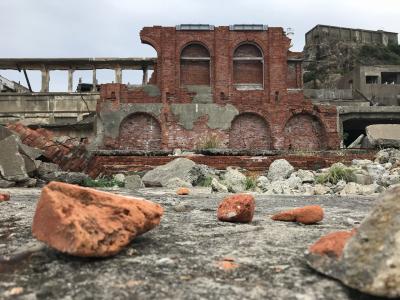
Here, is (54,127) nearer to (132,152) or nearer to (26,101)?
(26,101)

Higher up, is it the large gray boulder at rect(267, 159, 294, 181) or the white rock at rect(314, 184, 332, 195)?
the large gray boulder at rect(267, 159, 294, 181)

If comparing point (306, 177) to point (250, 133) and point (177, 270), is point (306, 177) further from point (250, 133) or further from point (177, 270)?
point (250, 133)

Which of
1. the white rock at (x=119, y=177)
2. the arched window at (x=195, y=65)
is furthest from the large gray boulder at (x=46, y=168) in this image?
the arched window at (x=195, y=65)

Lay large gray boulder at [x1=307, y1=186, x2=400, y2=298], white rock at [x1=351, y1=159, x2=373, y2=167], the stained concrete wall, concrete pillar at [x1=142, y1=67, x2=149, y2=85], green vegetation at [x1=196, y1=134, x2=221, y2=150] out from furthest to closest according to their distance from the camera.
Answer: concrete pillar at [x1=142, y1=67, x2=149, y2=85] → the stained concrete wall → green vegetation at [x1=196, y1=134, x2=221, y2=150] → white rock at [x1=351, y1=159, x2=373, y2=167] → large gray boulder at [x1=307, y1=186, x2=400, y2=298]

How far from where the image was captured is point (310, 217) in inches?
124

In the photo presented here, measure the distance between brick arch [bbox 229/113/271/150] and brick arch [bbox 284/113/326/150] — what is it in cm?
81

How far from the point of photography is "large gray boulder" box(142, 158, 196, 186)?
8.57 meters

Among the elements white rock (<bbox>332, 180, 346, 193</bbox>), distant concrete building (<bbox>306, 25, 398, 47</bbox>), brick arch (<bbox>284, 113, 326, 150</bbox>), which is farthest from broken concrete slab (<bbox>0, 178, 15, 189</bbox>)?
distant concrete building (<bbox>306, 25, 398, 47</bbox>)

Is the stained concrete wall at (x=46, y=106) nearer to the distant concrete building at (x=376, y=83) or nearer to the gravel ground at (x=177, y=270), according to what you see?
the distant concrete building at (x=376, y=83)

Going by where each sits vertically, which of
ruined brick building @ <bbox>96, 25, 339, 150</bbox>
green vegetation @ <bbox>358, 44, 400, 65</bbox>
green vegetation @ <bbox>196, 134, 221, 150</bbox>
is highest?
green vegetation @ <bbox>358, 44, 400, 65</bbox>

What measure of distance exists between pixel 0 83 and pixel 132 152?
23039 mm

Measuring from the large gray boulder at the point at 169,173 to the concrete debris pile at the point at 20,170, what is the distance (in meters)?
1.26

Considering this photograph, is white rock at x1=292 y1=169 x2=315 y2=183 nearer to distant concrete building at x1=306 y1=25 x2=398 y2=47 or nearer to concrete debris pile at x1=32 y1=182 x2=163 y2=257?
concrete debris pile at x1=32 y1=182 x2=163 y2=257

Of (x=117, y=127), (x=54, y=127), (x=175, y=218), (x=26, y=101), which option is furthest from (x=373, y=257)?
(x=26, y=101)
